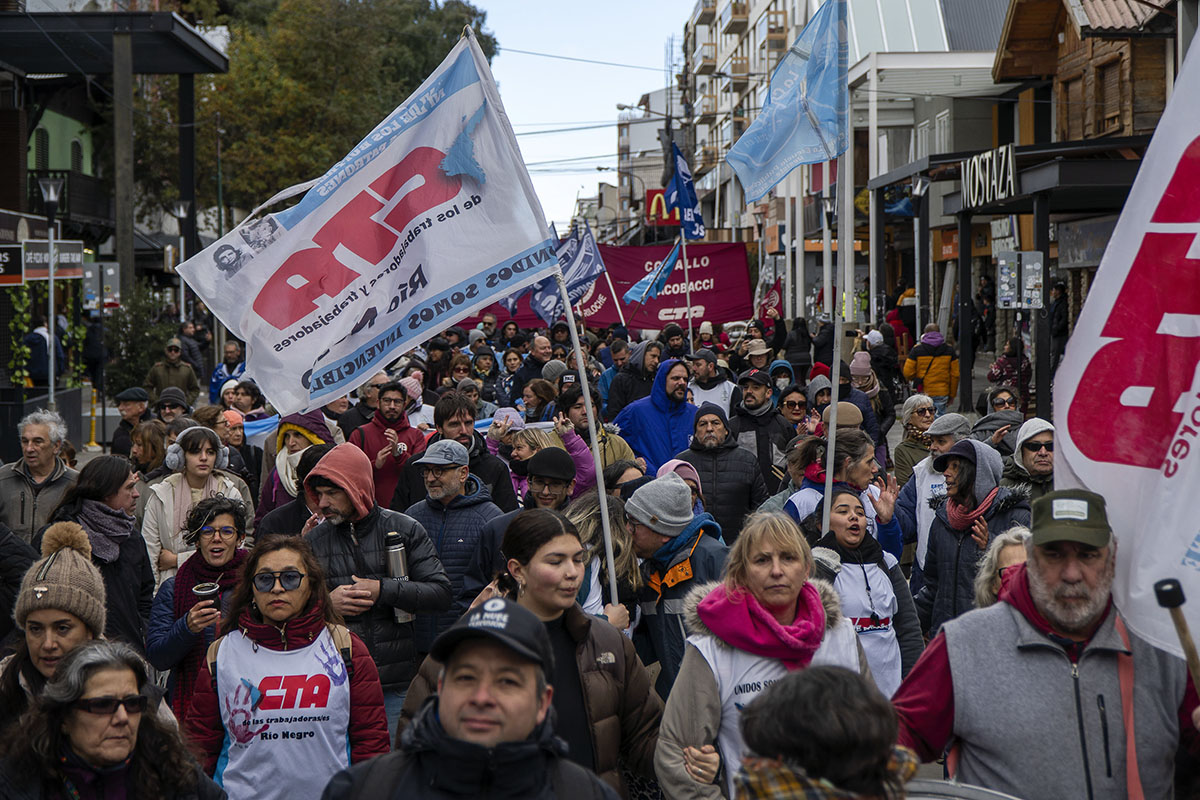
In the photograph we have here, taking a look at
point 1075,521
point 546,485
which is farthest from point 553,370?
point 1075,521

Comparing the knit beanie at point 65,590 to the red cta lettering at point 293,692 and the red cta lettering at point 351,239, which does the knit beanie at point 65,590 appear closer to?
the red cta lettering at point 293,692

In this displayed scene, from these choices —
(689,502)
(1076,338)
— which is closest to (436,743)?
(1076,338)

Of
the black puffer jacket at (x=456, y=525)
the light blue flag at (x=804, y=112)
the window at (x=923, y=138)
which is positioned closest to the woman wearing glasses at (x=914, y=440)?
the light blue flag at (x=804, y=112)

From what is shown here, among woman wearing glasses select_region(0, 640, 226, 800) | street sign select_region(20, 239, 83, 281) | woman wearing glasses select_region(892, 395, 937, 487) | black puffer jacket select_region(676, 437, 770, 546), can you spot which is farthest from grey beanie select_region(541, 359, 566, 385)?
woman wearing glasses select_region(0, 640, 226, 800)

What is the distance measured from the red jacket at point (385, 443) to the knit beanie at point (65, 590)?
15.6 feet

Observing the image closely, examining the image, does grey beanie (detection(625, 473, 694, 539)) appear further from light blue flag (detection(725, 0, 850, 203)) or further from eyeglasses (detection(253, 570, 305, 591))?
light blue flag (detection(725, 0, 850, 203))

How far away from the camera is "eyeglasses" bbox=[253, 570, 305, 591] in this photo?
461cm

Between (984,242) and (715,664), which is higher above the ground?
(984,242)

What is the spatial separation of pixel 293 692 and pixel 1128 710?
249 centimetres

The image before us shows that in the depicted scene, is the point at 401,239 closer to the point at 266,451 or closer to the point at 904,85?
the point at 266,451

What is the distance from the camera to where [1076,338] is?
373 cm

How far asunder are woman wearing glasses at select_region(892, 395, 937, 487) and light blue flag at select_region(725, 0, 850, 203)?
1831 millimetres

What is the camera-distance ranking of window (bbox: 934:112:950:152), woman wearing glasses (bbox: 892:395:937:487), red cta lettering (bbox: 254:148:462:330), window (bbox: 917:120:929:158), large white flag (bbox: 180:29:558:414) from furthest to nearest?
1. window (bbox: 917:120:929:158)
2. window (bbox: 934:112:950:152)
3. woman wearing glasses (bbox: 892:395:937:487)
4. red cta lettering (bbox: 254:148:462:330)
5. large white flag (bbox: 180:29:558:414)

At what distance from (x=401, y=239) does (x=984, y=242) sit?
108 feet
